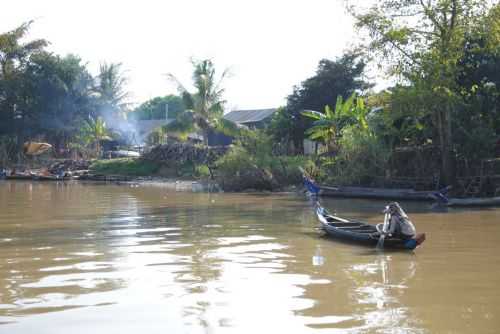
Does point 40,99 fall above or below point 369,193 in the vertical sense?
above

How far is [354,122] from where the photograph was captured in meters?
26.6

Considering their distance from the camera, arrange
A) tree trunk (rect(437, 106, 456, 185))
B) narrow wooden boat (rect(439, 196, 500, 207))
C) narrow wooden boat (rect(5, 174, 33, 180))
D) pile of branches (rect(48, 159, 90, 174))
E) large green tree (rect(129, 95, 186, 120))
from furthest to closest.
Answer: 1. large green tree (rect(129, 95, 186, 120))
2. pile of branches (rect(48, 159, 90, 174))
3. narrow wooden boat (rect(5, 174, 33, 180))
4. tree trunk (rect(437, 106, 456, 185))
5. narrow wooden boat (rect(439, 196, 500, 207))

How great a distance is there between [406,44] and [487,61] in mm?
3204

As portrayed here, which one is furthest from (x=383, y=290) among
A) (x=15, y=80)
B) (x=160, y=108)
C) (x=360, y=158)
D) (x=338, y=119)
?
(x=160, y=108)

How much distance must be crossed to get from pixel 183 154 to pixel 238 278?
28316 mm

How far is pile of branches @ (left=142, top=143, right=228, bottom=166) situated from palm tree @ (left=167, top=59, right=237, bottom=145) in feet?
3.53

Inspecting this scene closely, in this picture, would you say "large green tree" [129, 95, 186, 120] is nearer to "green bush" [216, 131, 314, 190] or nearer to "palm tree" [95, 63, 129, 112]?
"palm tree" [95, 63, 129, 112]

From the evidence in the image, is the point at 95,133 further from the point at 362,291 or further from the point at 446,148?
the point at 362,291

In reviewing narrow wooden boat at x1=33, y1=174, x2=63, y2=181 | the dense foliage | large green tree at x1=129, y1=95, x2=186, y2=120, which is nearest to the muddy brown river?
narrow wooden boat at x1=33, y1=174, x2=63, y2=181

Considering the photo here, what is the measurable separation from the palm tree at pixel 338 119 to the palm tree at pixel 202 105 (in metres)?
10.8

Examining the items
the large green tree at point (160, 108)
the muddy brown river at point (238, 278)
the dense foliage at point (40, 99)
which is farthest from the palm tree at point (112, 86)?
the muddy brown river at point (238, 278)

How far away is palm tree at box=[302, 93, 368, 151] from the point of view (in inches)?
995

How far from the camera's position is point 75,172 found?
39.9m

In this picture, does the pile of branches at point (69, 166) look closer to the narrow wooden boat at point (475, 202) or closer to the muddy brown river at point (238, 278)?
the muddy brown river at point (238, 278)
